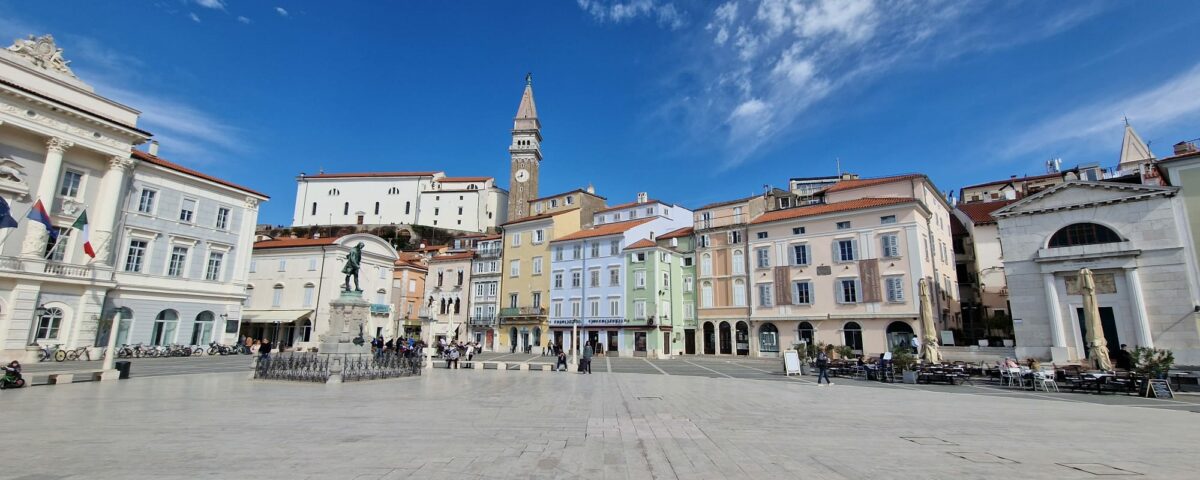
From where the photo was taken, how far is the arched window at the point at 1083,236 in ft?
85.3

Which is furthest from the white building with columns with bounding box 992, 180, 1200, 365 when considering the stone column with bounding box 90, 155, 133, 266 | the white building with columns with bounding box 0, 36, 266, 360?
the stone column with bounding box 90, 155, 133, 266

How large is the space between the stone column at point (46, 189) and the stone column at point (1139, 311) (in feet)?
Result: 171

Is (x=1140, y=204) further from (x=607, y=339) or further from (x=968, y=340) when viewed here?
(x=607, y=339)

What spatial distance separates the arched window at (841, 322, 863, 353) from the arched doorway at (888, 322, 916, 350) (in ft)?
5.84

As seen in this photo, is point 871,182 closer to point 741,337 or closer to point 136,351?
point 741,337

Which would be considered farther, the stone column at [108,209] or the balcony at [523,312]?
the balcony at [523,312]

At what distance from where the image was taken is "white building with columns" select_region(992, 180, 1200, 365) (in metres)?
24.2

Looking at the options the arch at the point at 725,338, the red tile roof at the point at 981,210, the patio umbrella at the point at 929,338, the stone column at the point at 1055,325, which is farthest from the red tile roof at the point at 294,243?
the red tile roof at the point at 981,210

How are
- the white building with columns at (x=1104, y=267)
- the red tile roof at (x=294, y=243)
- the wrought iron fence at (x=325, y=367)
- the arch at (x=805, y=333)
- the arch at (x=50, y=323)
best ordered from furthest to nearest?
1. the red tile roof at (x=294, y=243)
2. the arch at (x=805, y=333)
3. the arch at (x=50, y=323)
4. the white building with columns at (x=1104, y=267)
5. the wrought iron fence at (x=325, y=367)

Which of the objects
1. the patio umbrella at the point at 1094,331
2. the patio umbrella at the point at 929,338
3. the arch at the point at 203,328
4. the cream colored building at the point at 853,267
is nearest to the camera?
the patio umbrella at the point at 1094,331

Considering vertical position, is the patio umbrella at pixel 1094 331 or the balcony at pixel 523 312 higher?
the balcony at pixel 523 312

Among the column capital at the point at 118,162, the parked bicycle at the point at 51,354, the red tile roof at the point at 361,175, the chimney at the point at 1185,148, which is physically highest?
the red tile roof at the point at 361,175

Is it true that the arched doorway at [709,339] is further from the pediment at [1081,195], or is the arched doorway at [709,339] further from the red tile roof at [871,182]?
the pediment at [1081,195]

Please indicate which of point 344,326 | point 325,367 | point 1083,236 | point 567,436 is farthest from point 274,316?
point 1083,236
